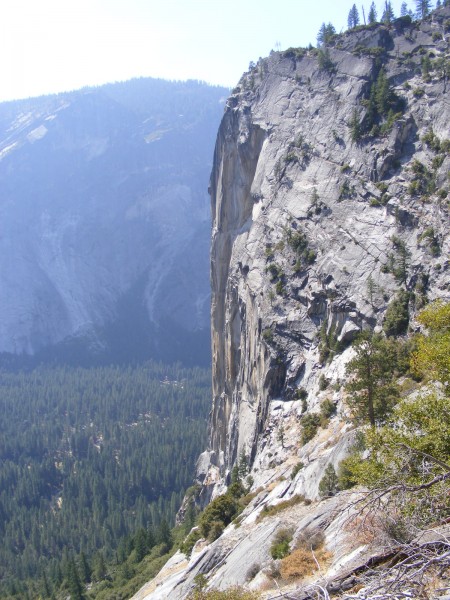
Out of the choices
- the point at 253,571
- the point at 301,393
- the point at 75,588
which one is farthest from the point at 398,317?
the point at 75,588

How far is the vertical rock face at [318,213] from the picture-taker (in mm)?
50750

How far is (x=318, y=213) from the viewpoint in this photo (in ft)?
202

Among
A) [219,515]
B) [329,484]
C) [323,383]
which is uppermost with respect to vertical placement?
[329,484]

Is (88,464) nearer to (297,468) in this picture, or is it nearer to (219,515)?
(219,515)

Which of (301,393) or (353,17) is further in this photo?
(353,17)

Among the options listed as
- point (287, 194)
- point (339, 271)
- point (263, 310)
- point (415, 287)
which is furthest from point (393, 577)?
point (287, 194)

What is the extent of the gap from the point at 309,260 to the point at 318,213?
20.6 feet

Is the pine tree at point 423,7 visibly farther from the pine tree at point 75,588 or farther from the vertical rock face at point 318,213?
the pine tree at point 75,588

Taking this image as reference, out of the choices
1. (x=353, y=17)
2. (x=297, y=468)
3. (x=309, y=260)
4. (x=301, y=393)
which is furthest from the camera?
(x=353, y=17)

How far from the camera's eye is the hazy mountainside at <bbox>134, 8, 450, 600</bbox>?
33.7 meters

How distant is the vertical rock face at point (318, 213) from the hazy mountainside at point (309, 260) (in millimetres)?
178

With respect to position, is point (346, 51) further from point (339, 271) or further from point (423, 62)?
point (339, 271)

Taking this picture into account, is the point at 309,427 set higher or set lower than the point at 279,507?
higher

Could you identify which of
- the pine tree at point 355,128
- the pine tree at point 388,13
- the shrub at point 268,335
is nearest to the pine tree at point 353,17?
the pine tree at point 388,13
